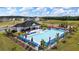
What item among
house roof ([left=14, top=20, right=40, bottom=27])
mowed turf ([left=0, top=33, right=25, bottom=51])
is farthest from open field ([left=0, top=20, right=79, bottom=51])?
house roof ([left=14, top=20, right=40, bottom=27])

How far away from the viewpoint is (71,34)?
5.56 ft

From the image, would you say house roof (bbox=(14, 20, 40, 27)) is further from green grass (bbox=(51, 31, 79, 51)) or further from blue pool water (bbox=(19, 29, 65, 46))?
green grass (bbox=(51, 31, 79, 51))

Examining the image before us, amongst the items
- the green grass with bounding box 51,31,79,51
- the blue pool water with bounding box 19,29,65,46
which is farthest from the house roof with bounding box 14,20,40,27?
the green grass with bounding box 51,31,79,51

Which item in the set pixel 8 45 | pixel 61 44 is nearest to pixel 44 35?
pixel 61 44

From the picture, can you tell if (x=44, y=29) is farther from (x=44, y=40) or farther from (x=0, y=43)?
(x=0, y=43)

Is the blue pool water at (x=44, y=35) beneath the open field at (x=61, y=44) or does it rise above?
above

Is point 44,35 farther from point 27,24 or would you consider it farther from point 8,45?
point 8,45

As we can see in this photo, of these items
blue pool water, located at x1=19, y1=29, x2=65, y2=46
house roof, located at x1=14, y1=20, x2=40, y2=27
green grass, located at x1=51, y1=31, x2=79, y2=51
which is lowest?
green grass, located at x1=51, y1=31, x2=79, y2=51

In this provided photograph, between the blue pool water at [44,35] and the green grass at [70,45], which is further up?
the blue pool water at [44,35]

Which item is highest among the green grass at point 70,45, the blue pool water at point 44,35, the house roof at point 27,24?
the house roof at point 27,24

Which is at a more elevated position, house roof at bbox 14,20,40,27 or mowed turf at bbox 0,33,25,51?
house roof at bbox 14,20,40,27

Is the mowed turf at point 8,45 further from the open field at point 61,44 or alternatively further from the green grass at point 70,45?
the green grass at point 70,45

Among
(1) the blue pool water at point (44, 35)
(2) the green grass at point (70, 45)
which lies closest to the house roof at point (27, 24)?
(1) the blue pool water at point (44, 35)
